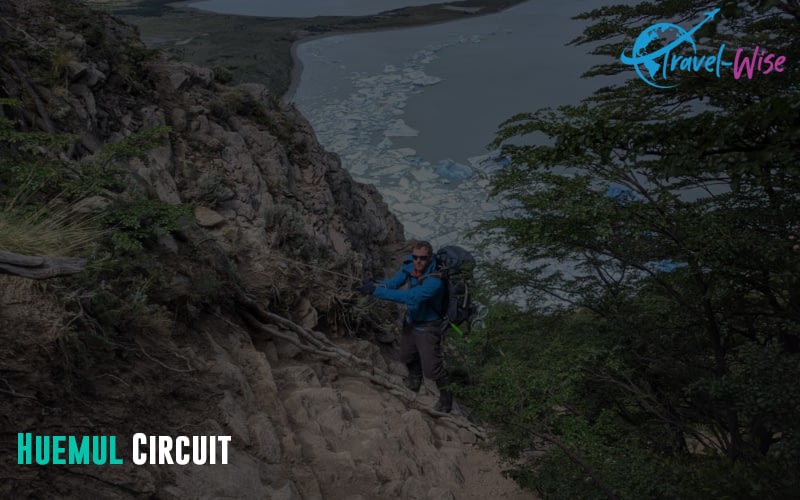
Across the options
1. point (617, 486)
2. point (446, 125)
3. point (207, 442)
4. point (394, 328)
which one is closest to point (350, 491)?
point (207, 442)

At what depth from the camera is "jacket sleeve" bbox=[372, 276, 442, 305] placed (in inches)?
204

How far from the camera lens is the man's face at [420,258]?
17.2ft

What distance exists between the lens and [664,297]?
736 cm

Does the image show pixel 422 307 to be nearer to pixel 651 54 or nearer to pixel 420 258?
pixel 420 258

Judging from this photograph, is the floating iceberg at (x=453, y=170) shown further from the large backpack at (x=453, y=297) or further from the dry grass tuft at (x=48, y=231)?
the dry grass tuft at (x=48, y=231)

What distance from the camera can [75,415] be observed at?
114 inches

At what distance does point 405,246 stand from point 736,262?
7885 mm

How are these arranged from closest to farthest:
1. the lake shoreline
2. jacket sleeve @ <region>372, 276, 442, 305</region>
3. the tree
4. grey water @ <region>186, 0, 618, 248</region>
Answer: the tree → jacket sleeve @ <region>372, 276, 442, 305</region> → grey water @ <region>186, 0, 618, 248</region> → the lake shoreline

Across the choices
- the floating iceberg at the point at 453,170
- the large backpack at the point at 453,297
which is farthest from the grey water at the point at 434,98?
the large backpack at the point at 453,297

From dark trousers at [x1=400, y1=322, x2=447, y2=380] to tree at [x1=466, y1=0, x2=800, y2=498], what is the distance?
0.48 m

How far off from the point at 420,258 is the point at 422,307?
0.49 m

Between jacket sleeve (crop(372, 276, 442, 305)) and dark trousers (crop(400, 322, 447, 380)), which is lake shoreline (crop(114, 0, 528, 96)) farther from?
jacket sleeve (crop(372, 276, 442, 305))

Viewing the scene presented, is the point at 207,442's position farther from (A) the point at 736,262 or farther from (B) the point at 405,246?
(B) the point at 405,246

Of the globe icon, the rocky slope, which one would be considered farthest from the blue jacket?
the globe icon
